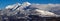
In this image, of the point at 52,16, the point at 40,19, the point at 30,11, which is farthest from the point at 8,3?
the point at 52,16

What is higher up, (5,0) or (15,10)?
(5,0)

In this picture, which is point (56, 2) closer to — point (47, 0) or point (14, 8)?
point (47, 0)

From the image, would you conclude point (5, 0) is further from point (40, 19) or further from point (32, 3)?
point (40, 19)

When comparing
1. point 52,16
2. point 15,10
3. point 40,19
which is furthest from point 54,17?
point 15,10

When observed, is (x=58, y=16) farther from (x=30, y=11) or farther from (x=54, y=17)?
(x=30, y=11)

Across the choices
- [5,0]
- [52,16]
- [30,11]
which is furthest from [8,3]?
[52,16]

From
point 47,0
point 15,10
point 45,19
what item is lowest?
point 45,19

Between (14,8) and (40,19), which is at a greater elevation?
(14,8)

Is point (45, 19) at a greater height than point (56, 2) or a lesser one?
lesser
